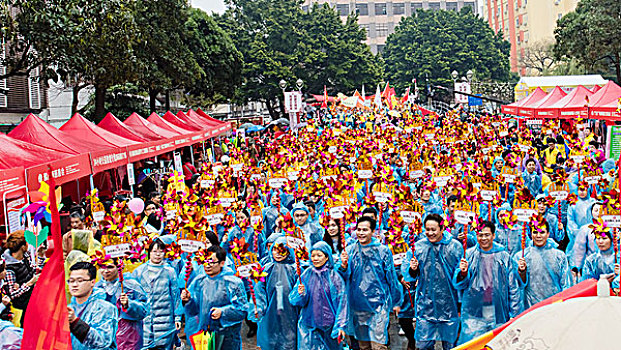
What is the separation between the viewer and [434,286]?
23.5 feet

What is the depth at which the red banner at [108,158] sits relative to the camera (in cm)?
1196

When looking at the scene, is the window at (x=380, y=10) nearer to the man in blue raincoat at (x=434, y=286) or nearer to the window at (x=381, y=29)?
the window at (x=381, y=29)

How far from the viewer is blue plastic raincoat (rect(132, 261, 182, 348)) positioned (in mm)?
6641

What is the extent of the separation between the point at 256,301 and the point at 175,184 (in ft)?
12.4

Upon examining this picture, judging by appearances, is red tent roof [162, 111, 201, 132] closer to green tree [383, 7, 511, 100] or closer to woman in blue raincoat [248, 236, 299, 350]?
woman in blue raincoat [248, 236, 299, 350]

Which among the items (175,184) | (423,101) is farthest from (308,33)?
(175,184)

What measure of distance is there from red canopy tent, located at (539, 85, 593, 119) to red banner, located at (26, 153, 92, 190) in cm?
1408

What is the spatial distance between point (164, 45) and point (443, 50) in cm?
4079

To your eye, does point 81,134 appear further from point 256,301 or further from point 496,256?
point 496,256

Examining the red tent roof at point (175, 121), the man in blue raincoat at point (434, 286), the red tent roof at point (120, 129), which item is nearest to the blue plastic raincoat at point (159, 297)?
the man in blue raincoat at point (434, 286)

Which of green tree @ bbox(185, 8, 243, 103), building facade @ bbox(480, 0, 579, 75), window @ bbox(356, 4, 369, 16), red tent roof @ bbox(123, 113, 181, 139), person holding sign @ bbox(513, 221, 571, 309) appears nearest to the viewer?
person holding sign @ bbox(513, 221, 571, 309)

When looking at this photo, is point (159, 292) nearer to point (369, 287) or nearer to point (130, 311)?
point (130, 311)

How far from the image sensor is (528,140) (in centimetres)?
1452

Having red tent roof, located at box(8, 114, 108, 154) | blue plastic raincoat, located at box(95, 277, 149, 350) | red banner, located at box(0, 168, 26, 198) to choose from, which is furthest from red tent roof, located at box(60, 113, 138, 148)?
blue plastic raincoat, located at box(95, 277, 149, 350)
